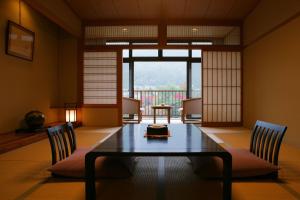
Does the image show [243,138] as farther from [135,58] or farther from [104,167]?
[135,58]

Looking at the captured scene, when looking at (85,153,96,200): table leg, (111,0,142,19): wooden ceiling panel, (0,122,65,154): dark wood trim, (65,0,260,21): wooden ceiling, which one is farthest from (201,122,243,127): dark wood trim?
(85,153,96,200): table leg

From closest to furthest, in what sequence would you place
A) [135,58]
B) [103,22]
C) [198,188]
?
[198,188] → [103,22] → [135,58]

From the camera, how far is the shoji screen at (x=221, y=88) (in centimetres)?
628

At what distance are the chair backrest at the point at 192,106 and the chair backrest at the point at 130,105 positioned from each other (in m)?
1.19

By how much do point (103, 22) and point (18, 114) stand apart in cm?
293

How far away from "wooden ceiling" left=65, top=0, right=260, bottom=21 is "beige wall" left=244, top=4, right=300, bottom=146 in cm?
49

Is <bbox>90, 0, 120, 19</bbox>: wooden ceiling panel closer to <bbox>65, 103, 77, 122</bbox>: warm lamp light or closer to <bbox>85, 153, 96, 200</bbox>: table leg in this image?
<bbox>65, 103, 77, 122</bbox>: warm lamp light

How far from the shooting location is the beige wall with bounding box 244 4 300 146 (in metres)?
3.79

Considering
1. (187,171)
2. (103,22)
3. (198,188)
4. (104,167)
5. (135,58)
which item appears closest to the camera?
(198,188)

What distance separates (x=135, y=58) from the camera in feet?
25.3

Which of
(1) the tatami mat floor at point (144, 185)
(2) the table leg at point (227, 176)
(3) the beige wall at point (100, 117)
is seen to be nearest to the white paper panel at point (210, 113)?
(3) the beige wall at point (100, 117)

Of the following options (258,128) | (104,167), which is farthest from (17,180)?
(258,128)

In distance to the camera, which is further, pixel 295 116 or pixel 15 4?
pixel 15 4

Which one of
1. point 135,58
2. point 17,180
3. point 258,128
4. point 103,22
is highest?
point 103,22
